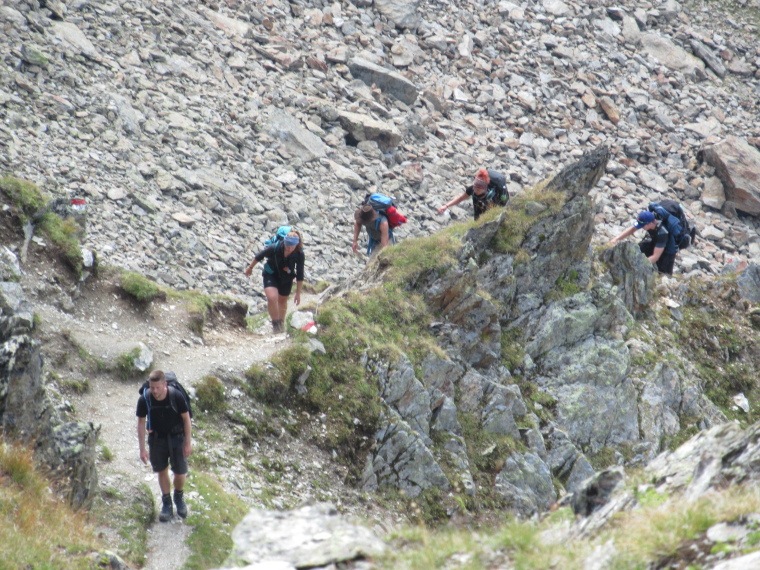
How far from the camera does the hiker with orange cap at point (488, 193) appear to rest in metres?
19.9

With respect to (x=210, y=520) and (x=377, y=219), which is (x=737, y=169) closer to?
(x=377, y=219)

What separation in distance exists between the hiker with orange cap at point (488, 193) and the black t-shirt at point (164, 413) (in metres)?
11.6

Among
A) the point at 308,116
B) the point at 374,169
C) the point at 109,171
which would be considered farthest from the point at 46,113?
the point at 374,169

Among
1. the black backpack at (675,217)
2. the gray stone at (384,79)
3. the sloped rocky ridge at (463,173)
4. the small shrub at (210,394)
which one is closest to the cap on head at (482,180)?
the sloped rocky ridge at (463,173)

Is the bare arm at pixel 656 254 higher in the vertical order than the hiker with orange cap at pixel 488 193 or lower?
lower

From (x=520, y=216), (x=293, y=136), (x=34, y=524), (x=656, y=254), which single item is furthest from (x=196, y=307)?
(x=293, y=136)

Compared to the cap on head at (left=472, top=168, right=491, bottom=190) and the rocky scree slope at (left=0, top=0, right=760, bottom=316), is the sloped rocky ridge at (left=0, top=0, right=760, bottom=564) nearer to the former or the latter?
the rocky scree slope at (left=0, top=0, right=760, bottom=316)

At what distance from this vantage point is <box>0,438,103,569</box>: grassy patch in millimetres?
7445

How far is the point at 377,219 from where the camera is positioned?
1956 centimetres

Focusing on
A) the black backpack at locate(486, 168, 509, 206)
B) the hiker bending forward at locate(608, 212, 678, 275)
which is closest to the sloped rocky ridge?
the black backpack at locate(486, 168, 509, 206)

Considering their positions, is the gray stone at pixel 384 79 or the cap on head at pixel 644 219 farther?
the gray stone at pixel 384 79

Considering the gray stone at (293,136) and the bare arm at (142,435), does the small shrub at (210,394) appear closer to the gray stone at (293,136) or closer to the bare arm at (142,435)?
the bare arm at (142,435)

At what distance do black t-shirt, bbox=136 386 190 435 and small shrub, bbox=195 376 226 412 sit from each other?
362cm

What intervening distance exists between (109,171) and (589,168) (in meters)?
19.9
